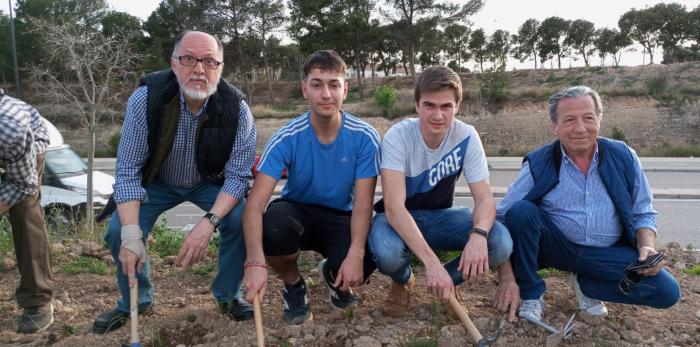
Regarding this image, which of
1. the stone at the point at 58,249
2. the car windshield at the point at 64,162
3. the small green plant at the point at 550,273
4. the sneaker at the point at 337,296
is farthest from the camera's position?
the car windshield at the point at 64,162

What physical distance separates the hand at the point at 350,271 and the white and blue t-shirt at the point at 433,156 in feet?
1.79

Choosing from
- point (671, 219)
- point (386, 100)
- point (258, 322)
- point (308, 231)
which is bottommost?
point (671, 219)

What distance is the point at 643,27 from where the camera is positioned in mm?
40250

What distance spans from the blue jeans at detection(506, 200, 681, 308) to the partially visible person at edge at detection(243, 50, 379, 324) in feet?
2.81

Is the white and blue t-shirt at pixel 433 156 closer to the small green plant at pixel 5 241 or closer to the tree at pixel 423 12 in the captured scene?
the small green plant at pixel 5 241

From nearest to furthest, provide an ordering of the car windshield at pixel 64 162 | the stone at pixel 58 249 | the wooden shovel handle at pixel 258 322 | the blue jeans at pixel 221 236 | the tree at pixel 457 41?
the wooden shovel handle at pixel 258 322
the blue jeans at pixel 221 236
the stone at pixel 58 249
the car windshield at pixel 64 162
the tree at pixel 457 41

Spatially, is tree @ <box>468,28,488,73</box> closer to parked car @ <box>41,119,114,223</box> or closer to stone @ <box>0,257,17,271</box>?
parked car @ <box>41,119,114,223</box>

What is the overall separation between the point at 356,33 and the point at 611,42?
19.8 metres

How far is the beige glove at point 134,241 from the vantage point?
2.91 metres

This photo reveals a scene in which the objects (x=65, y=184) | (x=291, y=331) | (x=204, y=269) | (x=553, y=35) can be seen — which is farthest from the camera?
(x=553, y=35)

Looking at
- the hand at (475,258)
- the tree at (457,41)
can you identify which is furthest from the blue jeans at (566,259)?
the tree at (457,41)

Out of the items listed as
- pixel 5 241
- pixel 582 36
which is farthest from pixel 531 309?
pixel 582 36

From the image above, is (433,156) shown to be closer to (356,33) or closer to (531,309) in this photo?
(531,309)

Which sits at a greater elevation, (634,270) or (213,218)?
(213,218)
